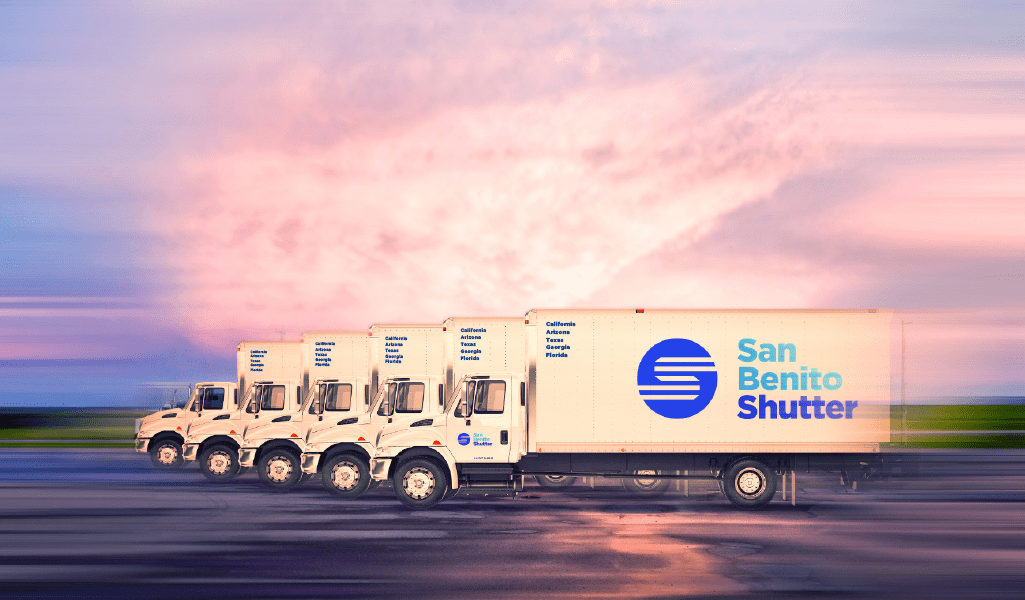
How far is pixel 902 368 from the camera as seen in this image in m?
17.4

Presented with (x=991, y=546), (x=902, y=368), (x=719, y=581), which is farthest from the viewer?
(x=902, y=368)

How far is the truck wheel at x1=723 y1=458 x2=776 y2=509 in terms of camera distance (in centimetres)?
1738

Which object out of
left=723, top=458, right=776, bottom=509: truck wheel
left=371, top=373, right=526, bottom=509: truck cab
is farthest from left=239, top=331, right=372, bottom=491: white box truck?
left=723, top=458, right=776, bottom=509: truck wheel

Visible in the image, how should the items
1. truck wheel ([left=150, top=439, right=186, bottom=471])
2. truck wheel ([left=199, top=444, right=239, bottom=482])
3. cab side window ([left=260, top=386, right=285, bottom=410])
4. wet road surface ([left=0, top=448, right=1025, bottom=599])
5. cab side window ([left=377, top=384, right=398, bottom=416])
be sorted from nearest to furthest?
wet road surface ([left=0, top=448, right=1025, bottom=599]) < cab side window ([left=377, top=384, right=398, bottom=416]) < truck wheel ([left=199, top=444, right=239, bottom=482]) < cab side window ([left=260, top=386, right=285, bottom=410]) < truck wheel ([left=150, top=439, right=186, bottom=471])

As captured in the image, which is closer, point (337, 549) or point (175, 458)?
point (337, 549)

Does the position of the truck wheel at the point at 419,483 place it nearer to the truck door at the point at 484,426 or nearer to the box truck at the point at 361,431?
the truck door at the point at 484,426

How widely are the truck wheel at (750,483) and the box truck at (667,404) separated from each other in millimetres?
28

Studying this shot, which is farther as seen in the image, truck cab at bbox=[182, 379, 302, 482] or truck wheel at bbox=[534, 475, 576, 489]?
truck cab at bbox=[182, 379, 302, 482]

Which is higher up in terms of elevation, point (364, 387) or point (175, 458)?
point (364, 387)

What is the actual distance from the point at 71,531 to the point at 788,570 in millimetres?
11316

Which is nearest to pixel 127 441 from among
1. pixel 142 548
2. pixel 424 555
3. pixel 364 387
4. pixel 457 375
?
pixel 364 387

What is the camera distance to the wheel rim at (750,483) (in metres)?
17.4

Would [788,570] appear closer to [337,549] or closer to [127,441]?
[337,549]

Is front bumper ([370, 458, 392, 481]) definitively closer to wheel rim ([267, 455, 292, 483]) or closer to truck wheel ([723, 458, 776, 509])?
wheel rim ([267, 455, 292, 483])
